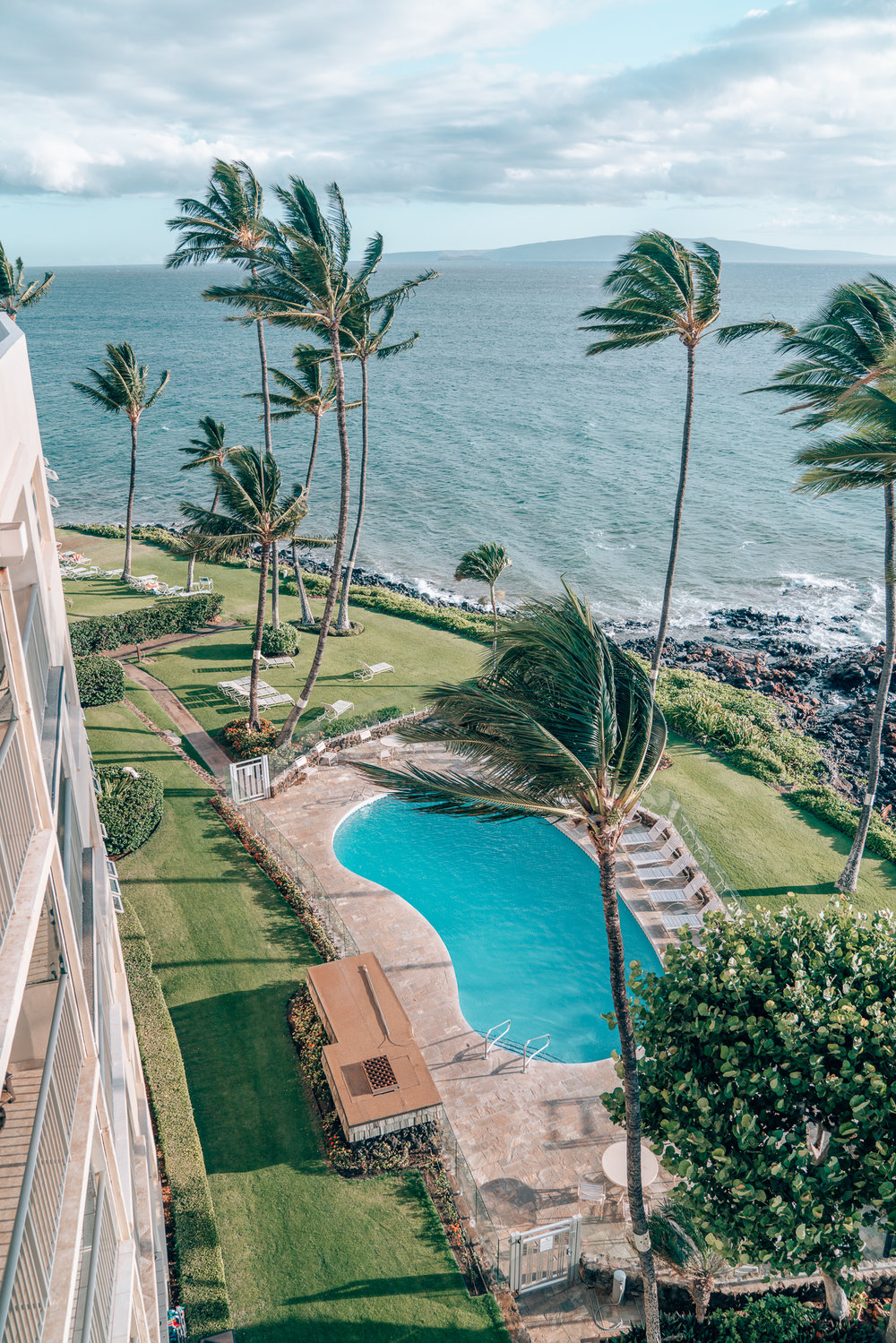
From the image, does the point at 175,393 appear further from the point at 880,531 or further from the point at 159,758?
the point at 159,758

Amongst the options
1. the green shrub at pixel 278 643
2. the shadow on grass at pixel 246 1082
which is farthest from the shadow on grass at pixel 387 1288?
the green shrub at pixel 278 643

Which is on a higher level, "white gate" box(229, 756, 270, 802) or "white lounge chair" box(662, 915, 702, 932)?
"white gate" box(229, 756, 270, 802)

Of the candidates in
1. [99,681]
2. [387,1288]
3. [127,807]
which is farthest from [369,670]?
[387,1288]

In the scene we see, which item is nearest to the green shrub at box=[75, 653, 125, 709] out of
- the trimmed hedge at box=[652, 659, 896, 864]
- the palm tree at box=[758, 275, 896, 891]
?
the trimmed hedge at box=[652, 659, 896, 864]

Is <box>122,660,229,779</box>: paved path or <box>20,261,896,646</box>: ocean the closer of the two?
<box>122,660,229,779</box>: paved path

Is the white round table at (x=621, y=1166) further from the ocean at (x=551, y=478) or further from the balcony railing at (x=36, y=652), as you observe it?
the ocean at (x=551, y=478)

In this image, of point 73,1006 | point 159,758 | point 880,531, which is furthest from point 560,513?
point 73,1006

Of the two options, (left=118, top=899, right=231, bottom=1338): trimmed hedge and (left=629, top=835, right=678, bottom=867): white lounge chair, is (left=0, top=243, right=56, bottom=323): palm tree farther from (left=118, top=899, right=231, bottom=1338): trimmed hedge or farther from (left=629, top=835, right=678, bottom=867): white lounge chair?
(left=629, top=835, right=678, bottom=867): white lounge chair
